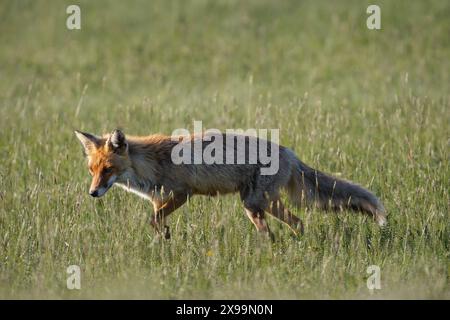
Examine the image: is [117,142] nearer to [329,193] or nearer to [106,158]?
[106,158]

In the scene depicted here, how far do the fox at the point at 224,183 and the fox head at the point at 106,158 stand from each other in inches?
0.4

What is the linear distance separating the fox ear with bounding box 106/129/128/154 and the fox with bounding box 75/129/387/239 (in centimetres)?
1

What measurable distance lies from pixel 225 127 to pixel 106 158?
425 cm

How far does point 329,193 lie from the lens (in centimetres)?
807

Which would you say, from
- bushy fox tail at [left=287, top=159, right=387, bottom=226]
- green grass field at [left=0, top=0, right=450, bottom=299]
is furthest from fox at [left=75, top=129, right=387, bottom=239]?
green grass field at [left=0, top=0, right=450, bottom=299]

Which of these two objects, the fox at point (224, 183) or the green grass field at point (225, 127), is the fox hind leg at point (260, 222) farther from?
the green grass field at point (225, 127)

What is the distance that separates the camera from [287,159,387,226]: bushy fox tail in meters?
7.86

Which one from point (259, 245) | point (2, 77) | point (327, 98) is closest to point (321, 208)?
point (259, 245)

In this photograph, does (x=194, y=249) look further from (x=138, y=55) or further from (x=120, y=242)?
(x=138, y=55)

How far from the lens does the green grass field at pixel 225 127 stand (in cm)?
684

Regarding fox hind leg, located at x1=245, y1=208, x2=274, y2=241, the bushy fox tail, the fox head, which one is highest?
the fox head

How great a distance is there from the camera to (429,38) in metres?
18.8

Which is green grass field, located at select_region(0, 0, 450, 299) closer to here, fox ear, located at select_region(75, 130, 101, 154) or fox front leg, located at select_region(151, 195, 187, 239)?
fox front leg, located at select_region(151, 195, 187, 239)

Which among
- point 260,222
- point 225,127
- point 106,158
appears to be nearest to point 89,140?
point 106,158
